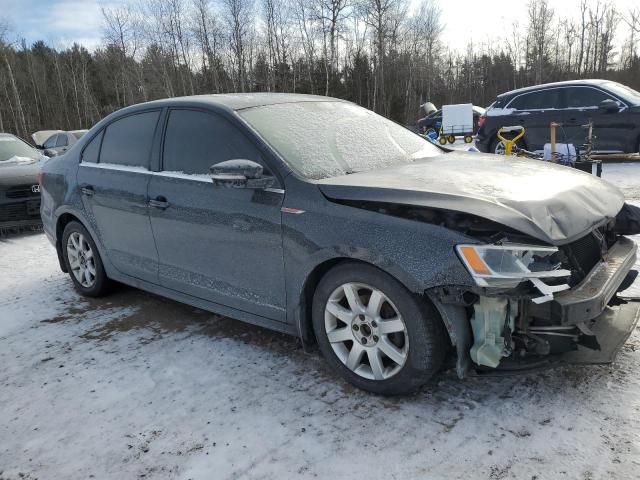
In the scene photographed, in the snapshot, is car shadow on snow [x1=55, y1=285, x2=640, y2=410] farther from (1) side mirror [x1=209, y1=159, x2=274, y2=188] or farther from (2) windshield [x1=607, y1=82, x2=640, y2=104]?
(2) windshield [x1=607, y1=82, x2=640, y2=104]

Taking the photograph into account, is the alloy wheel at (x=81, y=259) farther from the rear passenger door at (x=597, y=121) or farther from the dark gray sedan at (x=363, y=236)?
the rear passenger door at (x=597, y=121)

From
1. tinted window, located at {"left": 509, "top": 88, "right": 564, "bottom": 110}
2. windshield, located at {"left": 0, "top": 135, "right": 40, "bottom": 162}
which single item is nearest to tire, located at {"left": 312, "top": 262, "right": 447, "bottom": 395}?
windshield, located at {"left": 0, "top": 135, "right": 40, "bottom": 162}

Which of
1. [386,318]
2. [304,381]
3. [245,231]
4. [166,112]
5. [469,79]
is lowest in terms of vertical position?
[304,381]

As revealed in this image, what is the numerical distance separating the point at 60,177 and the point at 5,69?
166 feet

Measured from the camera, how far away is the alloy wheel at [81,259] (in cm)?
469

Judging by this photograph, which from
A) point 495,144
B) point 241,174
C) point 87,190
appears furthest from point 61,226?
point 495,144

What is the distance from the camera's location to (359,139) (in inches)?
143

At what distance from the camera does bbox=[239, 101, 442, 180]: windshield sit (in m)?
3.16

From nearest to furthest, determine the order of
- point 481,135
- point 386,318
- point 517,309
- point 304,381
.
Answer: point 517,309
point 386,318
point 304,381
point 481,135

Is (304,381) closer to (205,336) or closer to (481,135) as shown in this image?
(205,336)

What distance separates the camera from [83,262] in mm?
4777

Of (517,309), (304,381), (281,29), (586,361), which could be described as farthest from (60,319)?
(281,29)

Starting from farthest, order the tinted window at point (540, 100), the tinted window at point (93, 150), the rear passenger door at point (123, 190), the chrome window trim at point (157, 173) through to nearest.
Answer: the tinted window at point (540, 100)
the tinted window at point (93, 150)
the rear passenger door at point (123, 190)
the chrome window trim at point (157, 173)

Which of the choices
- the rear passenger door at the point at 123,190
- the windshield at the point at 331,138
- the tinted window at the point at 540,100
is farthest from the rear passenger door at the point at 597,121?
the rear passenger door at the point at 123,190
